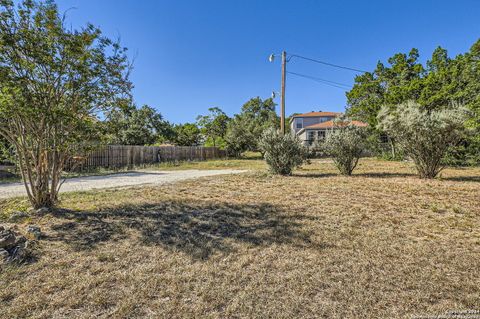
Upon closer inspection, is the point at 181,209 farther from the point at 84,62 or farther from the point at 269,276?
the point at 84,62

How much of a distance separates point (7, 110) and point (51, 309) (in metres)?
3.02

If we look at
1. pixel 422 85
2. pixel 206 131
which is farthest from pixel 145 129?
pixel 422 85

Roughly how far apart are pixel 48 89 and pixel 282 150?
24.7 feet

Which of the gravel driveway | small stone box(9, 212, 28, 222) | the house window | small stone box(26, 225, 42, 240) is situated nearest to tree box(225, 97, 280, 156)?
the house window

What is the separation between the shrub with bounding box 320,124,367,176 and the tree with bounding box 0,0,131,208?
7.58m

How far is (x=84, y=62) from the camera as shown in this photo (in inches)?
156

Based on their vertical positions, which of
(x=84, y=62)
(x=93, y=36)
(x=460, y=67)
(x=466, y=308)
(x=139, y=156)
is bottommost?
(x=466, y=308)

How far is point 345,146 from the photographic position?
30.2 feet

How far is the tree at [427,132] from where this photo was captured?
738 centimetres

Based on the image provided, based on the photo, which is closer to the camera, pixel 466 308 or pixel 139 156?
pixel 466 308

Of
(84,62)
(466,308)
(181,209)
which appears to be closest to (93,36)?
(84,62)

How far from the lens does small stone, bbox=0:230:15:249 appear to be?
2469mm

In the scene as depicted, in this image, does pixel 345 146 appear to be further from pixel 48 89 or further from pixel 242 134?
pixel 242 134

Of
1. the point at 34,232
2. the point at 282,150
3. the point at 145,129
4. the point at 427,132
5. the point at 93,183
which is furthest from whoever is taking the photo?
Result: the point at 145,129
